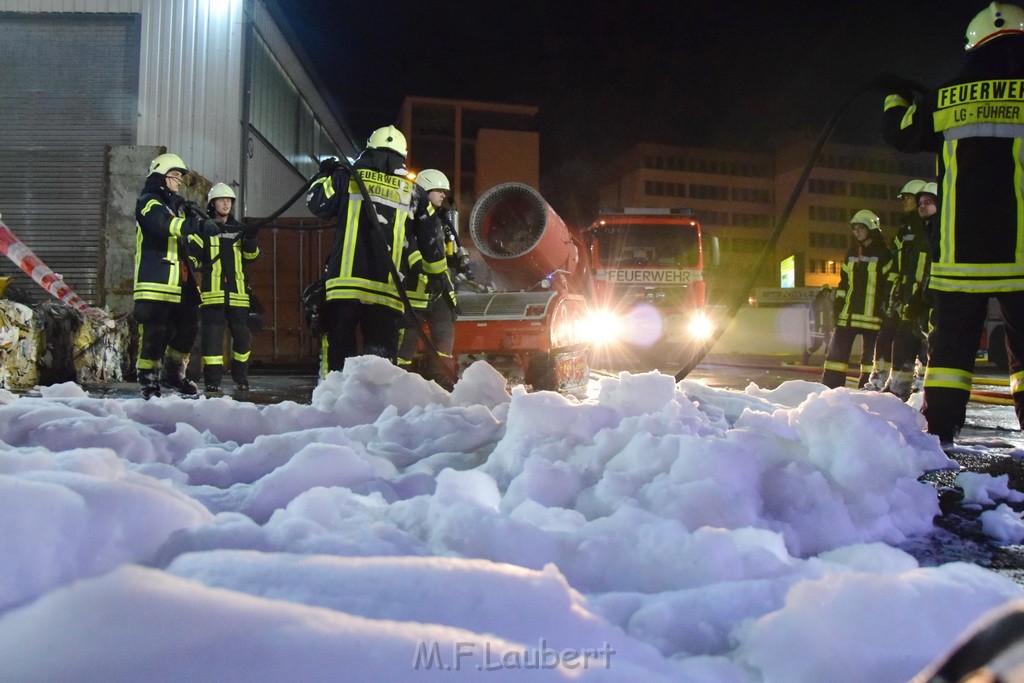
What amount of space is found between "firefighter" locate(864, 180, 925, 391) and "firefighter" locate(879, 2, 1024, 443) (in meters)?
3.37

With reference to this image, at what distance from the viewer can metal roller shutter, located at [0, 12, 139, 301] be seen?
9.77 m

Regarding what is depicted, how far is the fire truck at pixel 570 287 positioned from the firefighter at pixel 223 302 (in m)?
2.59

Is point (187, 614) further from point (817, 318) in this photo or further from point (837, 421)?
point (817, 318)

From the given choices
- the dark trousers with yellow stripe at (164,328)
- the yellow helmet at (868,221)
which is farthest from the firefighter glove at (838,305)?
the dark trousers with yellow stripe at (164,328)

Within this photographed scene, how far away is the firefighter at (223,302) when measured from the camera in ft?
23.0

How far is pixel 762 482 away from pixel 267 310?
34.5ft

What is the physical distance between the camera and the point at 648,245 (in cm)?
1223

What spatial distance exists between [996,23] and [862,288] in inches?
152

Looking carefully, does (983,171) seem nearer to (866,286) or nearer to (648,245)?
(866,286)

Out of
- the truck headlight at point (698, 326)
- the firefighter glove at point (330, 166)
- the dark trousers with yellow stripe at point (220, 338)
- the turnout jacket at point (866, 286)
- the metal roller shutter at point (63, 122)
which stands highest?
the metal roller shutter at point (63, 122)

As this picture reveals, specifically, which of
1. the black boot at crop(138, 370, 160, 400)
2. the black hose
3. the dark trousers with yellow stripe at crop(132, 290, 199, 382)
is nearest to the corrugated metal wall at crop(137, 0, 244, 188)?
the dark trousers with yellow stripe at crop(132, 290, 199, 382)

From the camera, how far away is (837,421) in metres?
2.35

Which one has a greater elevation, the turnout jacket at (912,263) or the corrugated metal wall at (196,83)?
the corrugated metal wall at (196,83)

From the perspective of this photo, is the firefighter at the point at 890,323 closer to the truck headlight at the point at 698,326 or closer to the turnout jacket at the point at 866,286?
the turnout jacket at the point at 866,286
